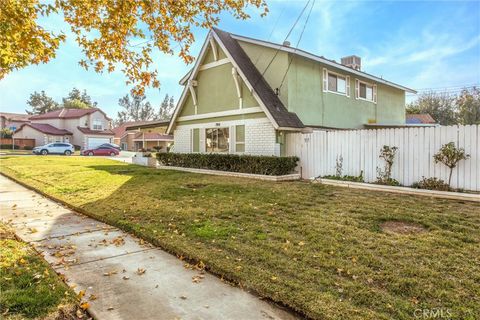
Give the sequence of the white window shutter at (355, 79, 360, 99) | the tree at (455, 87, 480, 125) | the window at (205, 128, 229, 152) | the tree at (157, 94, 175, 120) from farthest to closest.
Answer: the tree at (157, 94, 175, 120)
the tree at (455, 87, 480, 125)
the white window shutter at (355, 79, 360, 99)
the window at (205, 128, 229, 152)

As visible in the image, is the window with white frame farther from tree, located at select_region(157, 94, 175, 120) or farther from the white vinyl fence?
tree, located at select_region(157, 94, 175, 120)

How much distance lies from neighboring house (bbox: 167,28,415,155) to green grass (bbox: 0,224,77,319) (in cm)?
1062

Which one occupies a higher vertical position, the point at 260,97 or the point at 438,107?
the point at 438,107

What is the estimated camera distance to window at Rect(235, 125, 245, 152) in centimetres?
1585

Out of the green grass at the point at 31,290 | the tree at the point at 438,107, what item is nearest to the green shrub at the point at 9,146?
the green grass at the point at 31,290

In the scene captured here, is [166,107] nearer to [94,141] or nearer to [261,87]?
[94,141]

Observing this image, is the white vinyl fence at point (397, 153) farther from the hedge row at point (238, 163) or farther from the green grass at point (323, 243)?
the green grass at point (323, 243)

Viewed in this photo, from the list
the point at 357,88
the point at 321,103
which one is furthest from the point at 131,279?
the point at 357,88

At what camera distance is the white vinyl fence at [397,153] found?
30.2 ft

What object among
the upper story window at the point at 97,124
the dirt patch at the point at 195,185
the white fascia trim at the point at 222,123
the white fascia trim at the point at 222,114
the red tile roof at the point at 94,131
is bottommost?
the dirt patch at the point at 195,185

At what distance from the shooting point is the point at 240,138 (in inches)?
631

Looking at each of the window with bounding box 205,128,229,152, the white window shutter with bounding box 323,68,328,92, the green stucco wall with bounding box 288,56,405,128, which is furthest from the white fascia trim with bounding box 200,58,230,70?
the white window shutter with bounding box 323,68,328,92

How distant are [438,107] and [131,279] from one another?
182ft

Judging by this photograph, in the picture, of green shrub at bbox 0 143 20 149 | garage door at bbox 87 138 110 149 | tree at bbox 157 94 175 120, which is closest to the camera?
green shrub at bbox 0 143 20 149
